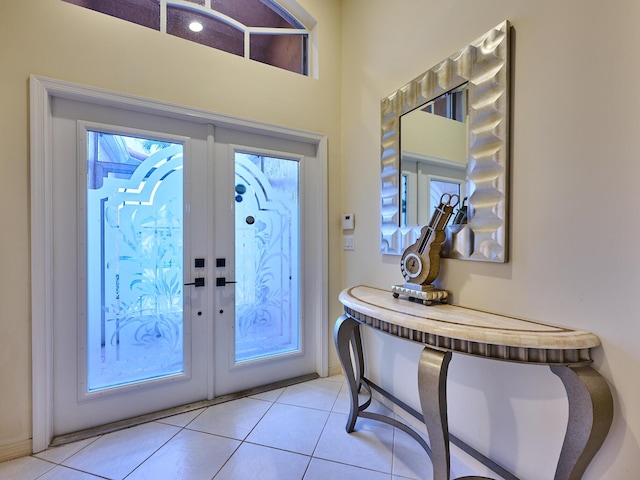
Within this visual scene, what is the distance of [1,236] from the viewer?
155 cm

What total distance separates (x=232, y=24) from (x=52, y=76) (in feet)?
4.00

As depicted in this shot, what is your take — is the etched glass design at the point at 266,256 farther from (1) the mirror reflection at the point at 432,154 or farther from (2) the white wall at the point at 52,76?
(1) the mirror reflection at the point at 432,154

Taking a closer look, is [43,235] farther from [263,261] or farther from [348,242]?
[348,242]

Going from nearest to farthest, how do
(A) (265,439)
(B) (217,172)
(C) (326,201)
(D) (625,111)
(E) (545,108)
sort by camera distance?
(D) (625,111)
(E) (545,108)
(A) (265,439)
(B) (217,172)
(C) (326,201)

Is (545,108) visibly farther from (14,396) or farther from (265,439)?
(14,396)

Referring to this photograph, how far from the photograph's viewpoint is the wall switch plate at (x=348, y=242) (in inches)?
94.0

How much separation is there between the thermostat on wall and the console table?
107cm

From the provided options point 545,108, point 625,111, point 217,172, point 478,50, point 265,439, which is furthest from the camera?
point 217,172

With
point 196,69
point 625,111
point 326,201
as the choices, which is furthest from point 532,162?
point 196,69

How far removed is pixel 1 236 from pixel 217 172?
1.20 meters

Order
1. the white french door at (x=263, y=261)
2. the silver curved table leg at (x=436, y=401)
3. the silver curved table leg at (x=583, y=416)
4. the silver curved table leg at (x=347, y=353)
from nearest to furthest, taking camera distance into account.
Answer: the silver curved table leg at (x=583, y=416) → the silver curved table leg at (x=436, y=401) → the silver curved table leg at (x=347, y=353) → the white french door at (x=263, y=261)

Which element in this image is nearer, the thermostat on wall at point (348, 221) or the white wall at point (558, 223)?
the white wall at point (558, 223)

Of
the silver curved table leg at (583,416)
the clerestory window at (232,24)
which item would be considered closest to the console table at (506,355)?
the silver curved table leg at (583,416)

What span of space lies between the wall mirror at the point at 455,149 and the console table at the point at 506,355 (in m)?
0.36
